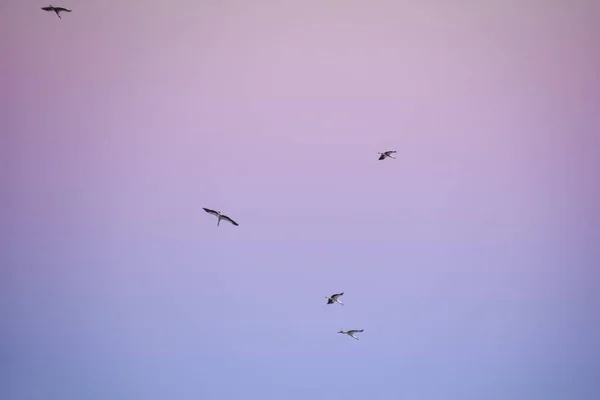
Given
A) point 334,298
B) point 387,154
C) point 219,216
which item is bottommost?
point 334,298

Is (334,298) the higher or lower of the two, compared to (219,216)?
lower

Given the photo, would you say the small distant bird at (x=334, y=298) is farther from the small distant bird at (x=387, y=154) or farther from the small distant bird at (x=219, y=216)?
the small distant bird at (x=387, y=154)

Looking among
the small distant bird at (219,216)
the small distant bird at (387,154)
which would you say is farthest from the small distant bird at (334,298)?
the small distant bird at (387,154)

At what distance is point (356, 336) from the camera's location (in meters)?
2.55

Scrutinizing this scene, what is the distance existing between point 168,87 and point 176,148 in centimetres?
26

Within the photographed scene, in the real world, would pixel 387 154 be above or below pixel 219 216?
above

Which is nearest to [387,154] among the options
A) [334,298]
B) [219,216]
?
[334,298]

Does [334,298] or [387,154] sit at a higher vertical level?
[387,154]

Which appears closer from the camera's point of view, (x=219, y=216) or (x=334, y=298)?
(x=219, y=216)

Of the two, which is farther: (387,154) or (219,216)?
(387,154)

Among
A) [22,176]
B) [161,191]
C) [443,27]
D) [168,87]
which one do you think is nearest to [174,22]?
[168,87]

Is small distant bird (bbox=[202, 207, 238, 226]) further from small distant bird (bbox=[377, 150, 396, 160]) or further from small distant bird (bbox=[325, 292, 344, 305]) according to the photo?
small distant bird (bbox=[377, 150, 396, 160])

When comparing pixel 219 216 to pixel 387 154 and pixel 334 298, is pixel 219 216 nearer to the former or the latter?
pixel 334 298

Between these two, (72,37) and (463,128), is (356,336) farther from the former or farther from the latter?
(72,37)
